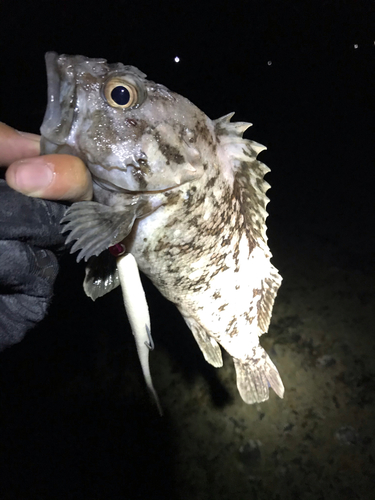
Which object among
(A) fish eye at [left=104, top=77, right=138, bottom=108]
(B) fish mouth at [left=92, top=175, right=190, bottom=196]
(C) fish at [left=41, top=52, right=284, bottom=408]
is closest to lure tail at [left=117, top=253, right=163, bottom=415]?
(C) fish at [left=41, top=52, right=284, bottom=408]

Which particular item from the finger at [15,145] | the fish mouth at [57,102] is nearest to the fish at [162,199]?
the fish mouth at [57,102]

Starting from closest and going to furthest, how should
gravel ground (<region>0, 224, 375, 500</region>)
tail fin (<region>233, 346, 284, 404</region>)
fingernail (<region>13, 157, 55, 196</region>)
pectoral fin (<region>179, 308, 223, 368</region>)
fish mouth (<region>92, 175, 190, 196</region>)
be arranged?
fingernail (<region>13, 157, 55, 196</region>) → fish mouth (<region>92, 175, 190, 196</region>) → pectoral fin (<region>179, 308, 223, 368</region>) → tail fin (<region>233, 346, 284, 404</region>) → gravel ground (<region>0, 224, 375, 500</region>)

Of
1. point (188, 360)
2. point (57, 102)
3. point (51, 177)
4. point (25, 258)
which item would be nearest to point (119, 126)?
point (57, 102)

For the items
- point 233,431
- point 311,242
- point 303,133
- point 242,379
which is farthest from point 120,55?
point 233,431

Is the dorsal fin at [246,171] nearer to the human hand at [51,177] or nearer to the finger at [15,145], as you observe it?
the human hand at [51,177]

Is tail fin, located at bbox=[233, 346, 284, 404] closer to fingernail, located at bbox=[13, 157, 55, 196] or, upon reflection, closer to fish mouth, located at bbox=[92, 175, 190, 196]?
fish mouth, located at bbox=[92, 175, 190, 196]

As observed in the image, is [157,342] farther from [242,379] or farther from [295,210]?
[295,210]

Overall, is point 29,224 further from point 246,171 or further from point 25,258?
point 246,171

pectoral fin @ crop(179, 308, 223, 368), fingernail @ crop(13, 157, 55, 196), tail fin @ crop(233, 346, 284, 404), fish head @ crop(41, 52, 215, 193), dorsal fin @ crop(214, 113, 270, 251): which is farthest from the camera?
tail fin @ crop(233, 346, 284, 404)
